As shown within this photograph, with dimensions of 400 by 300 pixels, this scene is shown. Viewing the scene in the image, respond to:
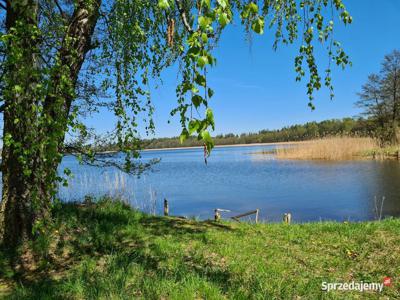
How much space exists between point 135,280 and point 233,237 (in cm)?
272

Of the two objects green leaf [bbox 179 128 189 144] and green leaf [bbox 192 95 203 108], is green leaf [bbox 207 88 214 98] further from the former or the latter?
green leaf [bbox 179 128 189 144]

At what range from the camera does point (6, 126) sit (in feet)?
16.8

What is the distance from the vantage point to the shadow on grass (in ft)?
13.6

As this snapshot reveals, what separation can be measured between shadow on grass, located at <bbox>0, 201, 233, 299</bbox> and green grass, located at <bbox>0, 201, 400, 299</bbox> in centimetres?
1

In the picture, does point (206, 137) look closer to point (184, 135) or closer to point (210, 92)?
point (184, 135)

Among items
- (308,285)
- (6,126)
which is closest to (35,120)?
(6,126)

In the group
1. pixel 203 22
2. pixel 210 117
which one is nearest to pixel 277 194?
pixel 210 117

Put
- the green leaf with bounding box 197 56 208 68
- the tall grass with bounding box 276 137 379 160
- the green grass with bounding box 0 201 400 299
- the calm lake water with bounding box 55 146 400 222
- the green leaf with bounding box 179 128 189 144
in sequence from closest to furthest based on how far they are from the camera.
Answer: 1. the green leaf with bounding box 197 56 208 68
2. the green leaf with bounding box 179 128 189 144
3. the green grass with bounding box 0 201 400 299
4. the calm lake water with bounding box 55 146 400 222
5. the tall grass with bounding box 276 137 379 160

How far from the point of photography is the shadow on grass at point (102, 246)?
4.15 meters

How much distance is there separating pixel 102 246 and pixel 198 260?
1608 mm

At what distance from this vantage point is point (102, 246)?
5.55 metres

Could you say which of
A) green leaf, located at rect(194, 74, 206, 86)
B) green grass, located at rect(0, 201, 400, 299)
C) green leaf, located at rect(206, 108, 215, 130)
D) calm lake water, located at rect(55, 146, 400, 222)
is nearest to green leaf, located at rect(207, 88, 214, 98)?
green leaf, located at rect(194, 74, 206, 86)

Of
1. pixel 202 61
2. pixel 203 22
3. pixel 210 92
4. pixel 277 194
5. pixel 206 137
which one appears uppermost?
pixel 203 22

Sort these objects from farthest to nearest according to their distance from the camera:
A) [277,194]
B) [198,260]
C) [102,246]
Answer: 1. [277,194]
2. [102,246]
3. [198,260]
